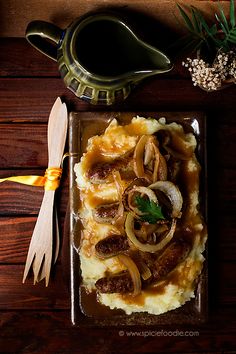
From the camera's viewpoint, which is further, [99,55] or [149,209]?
[99,55]

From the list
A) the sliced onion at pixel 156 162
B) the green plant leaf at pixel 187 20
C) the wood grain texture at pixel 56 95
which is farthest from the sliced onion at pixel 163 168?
the green plant leaf at pixel 187 20

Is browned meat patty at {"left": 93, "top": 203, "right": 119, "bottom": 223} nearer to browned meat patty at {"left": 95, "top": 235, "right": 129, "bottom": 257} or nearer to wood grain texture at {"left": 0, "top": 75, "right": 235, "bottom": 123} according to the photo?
browned meat patty at {"left": 95, "top": 235, "right": 129, "bottom": 257}

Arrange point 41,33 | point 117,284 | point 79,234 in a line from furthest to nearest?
1. point 79,234
2. point 117,284
3. point 41,33

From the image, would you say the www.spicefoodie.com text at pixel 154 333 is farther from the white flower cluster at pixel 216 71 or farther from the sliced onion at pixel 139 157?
the white flower cluster at pixel 216 71

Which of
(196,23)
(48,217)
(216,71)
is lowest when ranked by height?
(48,217)

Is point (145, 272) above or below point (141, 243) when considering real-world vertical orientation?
below

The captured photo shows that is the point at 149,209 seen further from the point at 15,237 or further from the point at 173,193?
the point at 15,237

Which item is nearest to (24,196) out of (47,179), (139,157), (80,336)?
(47,179)
